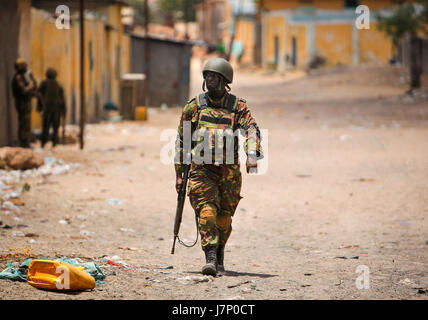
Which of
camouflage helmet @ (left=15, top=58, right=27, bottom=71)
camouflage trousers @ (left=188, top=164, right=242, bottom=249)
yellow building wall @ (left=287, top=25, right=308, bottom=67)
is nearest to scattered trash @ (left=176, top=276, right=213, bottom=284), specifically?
camouflage trousers @ (left=188, top=164, right=242, bottom=249)

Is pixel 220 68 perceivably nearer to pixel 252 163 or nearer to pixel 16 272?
pixel 252 163

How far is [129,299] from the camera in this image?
15.3 ft

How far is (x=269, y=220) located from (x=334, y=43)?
35165mm

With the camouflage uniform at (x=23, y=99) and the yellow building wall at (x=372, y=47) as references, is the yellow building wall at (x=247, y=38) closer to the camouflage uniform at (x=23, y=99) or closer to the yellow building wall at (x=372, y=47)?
the yellow building wall at (x=372, y=47)

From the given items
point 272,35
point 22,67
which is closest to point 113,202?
point 22,67

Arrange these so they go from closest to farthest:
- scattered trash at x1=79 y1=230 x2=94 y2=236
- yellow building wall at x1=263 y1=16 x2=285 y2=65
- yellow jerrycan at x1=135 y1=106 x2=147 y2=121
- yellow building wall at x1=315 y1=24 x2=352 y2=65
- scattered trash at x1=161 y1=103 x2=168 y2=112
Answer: scattered trash at x1=79 y1=230 x2=94 y2=236 < yellow jerrycan at x1=135 y1=106 x2=147 y2=121 < scattered trash at x1=161 y1=103 x2=168 y2=112 < yellow building wall at x1=315 y1=24 x2=352 y2=65 < yellow building wall at x1=263 y1=16 x2=285 y2=65

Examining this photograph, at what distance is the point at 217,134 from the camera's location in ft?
18.2

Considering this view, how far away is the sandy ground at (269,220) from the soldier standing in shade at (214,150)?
0.41 meters

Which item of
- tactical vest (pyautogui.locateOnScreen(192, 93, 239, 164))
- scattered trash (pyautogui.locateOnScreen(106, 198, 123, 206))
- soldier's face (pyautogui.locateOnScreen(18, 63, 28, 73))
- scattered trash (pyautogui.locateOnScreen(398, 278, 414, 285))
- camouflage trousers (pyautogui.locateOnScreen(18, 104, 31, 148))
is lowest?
scattered trash (pyautogui.locateOnScreen(106, 198, 123, 206))

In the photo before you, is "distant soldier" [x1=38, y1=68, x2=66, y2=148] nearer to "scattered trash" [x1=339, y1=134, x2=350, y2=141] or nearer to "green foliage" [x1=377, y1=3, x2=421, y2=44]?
"scattered trash" [x1=339, y1=134, x2=350, y2=141]

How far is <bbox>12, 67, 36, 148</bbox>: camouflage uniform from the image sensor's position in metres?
12.5

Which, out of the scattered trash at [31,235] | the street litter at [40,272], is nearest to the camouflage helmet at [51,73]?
the scattered trash at [31,235]

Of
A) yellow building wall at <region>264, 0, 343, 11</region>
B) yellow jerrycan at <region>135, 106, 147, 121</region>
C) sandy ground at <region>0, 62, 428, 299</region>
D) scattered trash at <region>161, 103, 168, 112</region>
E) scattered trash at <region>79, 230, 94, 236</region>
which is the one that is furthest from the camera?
yellow building wall at <region>264, 0, 343, 11</region>

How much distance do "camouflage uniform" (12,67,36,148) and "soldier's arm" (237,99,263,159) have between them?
7.49 m
